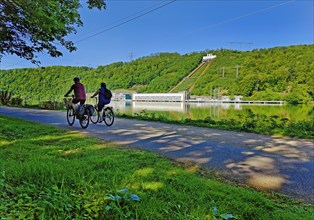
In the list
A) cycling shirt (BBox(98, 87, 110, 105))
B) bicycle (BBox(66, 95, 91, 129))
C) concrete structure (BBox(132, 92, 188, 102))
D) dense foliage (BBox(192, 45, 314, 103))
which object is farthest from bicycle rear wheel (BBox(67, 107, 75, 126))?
concrete structure (BBox(132, 92, 188, 102))

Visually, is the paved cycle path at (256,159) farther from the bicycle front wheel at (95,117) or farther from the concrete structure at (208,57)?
the concrete structure at (208,57)

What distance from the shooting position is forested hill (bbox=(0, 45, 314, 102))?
63.0m

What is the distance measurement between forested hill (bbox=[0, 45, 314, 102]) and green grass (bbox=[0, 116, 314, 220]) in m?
39.8

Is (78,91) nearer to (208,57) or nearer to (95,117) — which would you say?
(95,117)

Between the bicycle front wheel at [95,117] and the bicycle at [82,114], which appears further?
the bicycle front wheel at [95,117]

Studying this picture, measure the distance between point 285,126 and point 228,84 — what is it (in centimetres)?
8305

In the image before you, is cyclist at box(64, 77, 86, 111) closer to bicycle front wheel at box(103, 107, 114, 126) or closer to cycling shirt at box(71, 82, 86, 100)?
cycling shirt at box(71, 82, 86, 100)

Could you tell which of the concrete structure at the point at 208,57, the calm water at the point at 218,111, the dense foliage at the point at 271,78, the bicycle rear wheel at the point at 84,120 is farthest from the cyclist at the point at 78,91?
the concrete structure at the point at 208,57

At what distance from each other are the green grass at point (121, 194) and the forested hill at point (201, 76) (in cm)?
3984

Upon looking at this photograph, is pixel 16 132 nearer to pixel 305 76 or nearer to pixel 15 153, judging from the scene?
pixel 15 153

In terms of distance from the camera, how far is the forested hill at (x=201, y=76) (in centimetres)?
6300

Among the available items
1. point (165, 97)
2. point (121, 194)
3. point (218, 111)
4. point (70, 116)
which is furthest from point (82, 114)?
point (165, 97)

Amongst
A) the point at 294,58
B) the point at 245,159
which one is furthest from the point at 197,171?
the point at 294,58

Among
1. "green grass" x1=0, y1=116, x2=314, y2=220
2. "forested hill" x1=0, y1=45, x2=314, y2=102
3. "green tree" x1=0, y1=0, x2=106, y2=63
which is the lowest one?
"green grass" x1=0, y1=116, x2=314, y2=220
